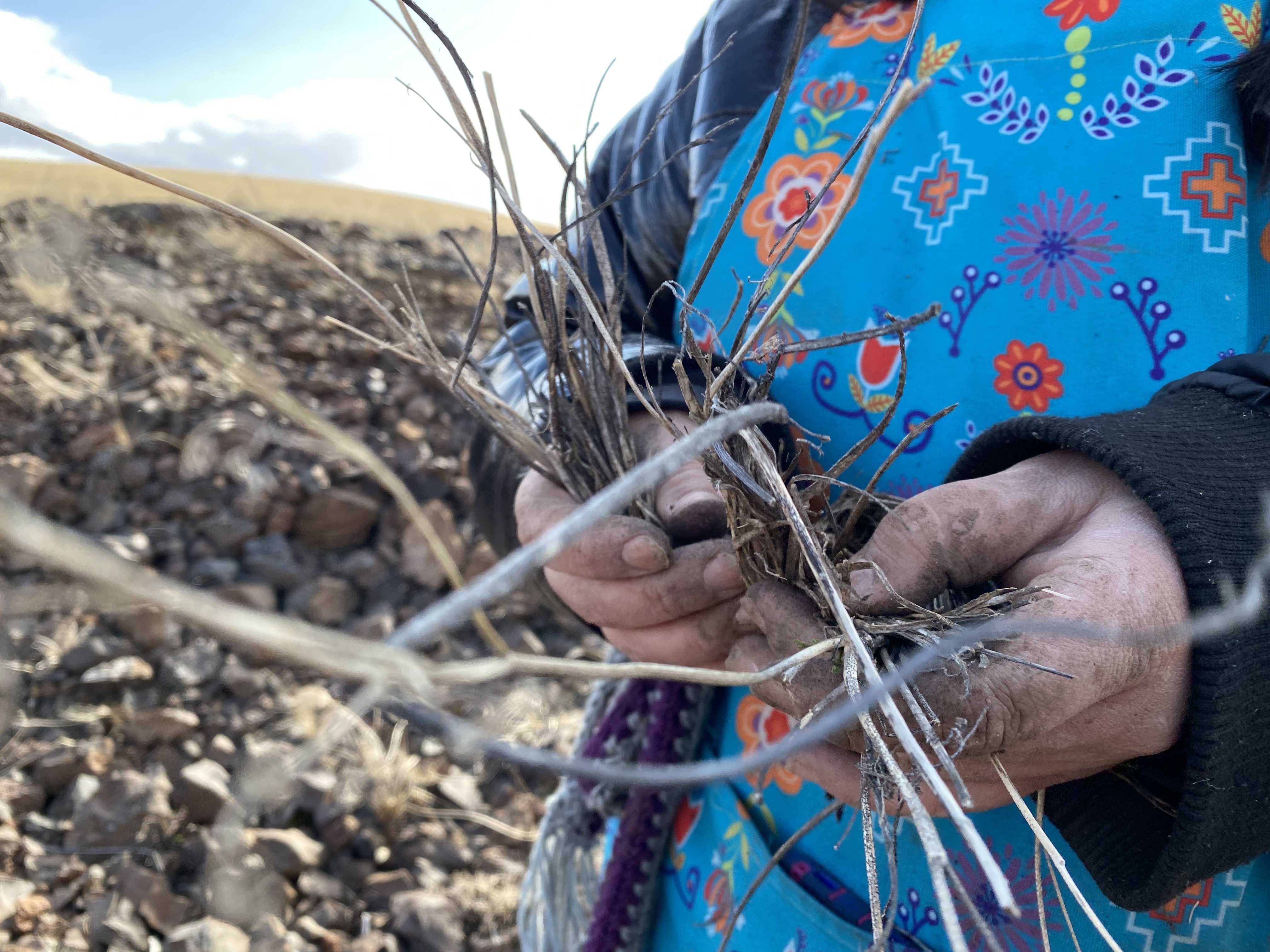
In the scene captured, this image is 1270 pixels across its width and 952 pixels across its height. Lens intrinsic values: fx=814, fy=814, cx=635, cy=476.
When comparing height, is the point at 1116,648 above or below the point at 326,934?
above

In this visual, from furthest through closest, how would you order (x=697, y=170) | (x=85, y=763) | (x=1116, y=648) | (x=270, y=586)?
(x=270, y=586)
(x=85, y=763)
(x=697, y=170)
(x=1116, y=648)

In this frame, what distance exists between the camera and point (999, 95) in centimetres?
70

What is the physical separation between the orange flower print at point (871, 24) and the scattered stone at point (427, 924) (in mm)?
1474

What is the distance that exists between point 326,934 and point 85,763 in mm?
623

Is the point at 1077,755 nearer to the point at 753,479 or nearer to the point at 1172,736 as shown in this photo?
the point at 1172,736

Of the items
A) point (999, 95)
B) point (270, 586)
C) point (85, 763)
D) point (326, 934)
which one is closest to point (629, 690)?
point (999, 95)

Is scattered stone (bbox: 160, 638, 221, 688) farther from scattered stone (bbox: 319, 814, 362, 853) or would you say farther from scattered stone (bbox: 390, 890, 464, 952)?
scattered stone (bbox: 390, 890, 464, 952)

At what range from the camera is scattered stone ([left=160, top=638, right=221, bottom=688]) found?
1.82 metres

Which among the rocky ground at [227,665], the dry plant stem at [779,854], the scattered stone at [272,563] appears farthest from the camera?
the scattered stone at [272,563]

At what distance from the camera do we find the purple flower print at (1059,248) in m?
0.65

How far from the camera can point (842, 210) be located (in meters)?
0.34

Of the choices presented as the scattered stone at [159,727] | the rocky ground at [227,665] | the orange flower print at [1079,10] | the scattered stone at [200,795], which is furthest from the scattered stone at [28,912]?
the orange flower print at [1079,10]

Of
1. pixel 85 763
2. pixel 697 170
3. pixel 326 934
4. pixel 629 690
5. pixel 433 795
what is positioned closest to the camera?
pixel 697 170

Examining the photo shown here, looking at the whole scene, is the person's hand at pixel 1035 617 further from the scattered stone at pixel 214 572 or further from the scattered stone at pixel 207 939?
the scattered stone at pixel 214 572
